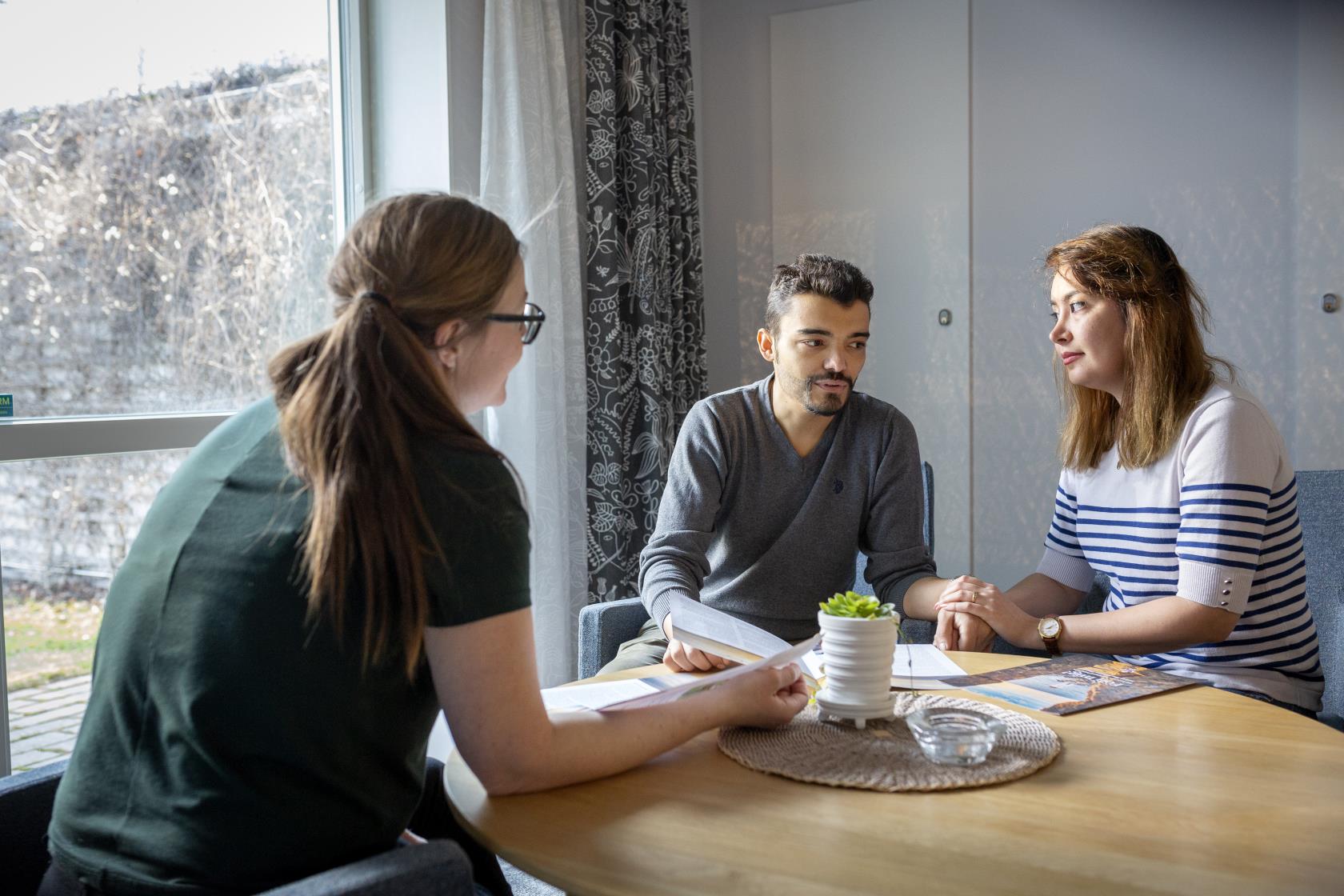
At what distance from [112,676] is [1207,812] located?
105 centimetres

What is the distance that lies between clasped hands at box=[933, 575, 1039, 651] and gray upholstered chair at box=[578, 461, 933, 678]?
0.21 m

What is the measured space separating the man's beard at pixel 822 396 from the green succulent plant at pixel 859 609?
2.79ft

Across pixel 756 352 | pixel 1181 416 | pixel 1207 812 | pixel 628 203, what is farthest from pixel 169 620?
pixel 756 352

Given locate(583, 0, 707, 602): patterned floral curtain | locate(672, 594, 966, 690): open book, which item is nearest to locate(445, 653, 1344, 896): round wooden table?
locate(672, 594, 966, 690): open book

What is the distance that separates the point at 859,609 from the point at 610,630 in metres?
0.83

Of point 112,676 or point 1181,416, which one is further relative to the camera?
point 1181,416

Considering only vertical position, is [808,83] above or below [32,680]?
above

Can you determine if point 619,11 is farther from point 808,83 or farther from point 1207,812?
point 1207,812

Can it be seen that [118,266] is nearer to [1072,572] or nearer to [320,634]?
[320,634]

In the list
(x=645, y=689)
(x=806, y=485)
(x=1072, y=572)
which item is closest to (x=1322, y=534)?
(x=1072, y=572)

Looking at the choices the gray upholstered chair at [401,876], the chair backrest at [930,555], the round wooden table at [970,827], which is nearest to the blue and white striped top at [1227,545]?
the chair backrest at [930,555]

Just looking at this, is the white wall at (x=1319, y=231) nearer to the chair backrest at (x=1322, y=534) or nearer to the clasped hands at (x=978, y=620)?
the chair backrest at (x=1322, y=534)

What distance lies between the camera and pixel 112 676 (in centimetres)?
103

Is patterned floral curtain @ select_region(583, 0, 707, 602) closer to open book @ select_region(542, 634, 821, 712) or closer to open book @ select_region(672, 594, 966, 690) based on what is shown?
open book @ select_region(672, 594, 966, 690)
